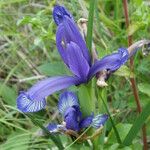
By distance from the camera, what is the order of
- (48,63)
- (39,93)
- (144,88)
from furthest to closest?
(48,63) < (144,88) < (39,93)

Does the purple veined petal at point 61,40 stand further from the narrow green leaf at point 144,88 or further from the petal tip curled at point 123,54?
the narrow green leaf at point 144,88

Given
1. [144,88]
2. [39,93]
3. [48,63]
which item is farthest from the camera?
[48,63]

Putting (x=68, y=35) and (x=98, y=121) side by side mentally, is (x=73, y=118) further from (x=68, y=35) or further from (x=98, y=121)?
(x=68, y=35)

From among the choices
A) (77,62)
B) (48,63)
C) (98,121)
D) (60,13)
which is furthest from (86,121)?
(48,63)

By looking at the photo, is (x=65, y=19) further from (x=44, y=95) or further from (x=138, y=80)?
(x=138, y=80)

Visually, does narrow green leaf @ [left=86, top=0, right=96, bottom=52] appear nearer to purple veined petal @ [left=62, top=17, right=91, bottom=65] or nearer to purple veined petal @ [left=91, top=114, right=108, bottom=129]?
purple veined petal @ [left=62, top=17, right=91, bottom=65]

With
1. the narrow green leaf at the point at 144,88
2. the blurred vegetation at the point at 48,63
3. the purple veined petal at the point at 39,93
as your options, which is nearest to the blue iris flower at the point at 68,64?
the purple veined petal at the point at 39,93

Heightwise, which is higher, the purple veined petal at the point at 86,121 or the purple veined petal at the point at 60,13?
the purple veined petal at the point at 60,13
